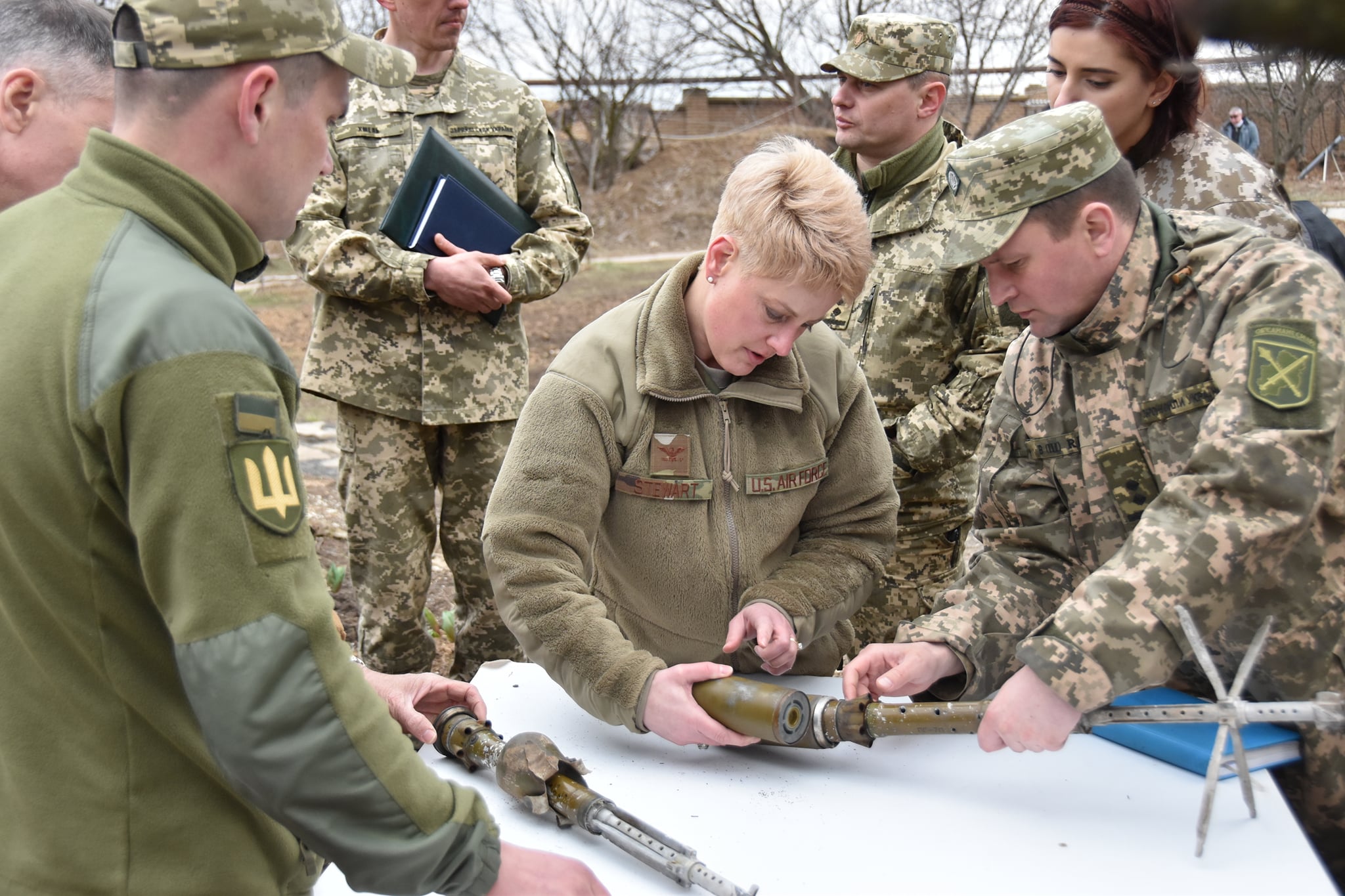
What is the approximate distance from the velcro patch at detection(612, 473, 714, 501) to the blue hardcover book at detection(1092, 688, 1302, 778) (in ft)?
2.61

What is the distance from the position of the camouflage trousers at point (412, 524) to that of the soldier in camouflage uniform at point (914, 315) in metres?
1.20

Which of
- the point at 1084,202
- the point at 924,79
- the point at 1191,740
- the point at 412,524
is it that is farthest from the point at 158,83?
the point at 924,79

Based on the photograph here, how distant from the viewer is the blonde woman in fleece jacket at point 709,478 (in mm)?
2014

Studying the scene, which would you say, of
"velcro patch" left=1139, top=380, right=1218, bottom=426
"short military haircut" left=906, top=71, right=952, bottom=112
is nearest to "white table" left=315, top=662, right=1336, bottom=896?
"velcro patch" left=1139, top=380, right=1218, bottom=426

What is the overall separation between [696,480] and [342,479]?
73.6 inches

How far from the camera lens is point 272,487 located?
1153 mm

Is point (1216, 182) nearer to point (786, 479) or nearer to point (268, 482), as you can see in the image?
point (786, 479)

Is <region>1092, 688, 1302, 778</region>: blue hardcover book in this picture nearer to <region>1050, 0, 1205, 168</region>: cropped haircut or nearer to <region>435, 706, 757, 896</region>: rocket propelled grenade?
<region>435, 706, 757, 896</region>: rocket propelled grenade

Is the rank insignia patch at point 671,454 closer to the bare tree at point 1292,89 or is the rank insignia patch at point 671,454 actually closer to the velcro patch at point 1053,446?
the velcro patch at point 1053,446

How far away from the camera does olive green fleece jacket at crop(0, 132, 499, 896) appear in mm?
1105

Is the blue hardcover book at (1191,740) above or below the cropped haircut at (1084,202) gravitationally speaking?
below

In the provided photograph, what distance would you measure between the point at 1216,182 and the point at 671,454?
143 cm

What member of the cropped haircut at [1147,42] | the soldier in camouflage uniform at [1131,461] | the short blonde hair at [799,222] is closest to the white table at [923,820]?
the soldier in camouflage uniform at [1131,461]

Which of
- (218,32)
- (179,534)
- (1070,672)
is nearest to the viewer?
(179,534)
